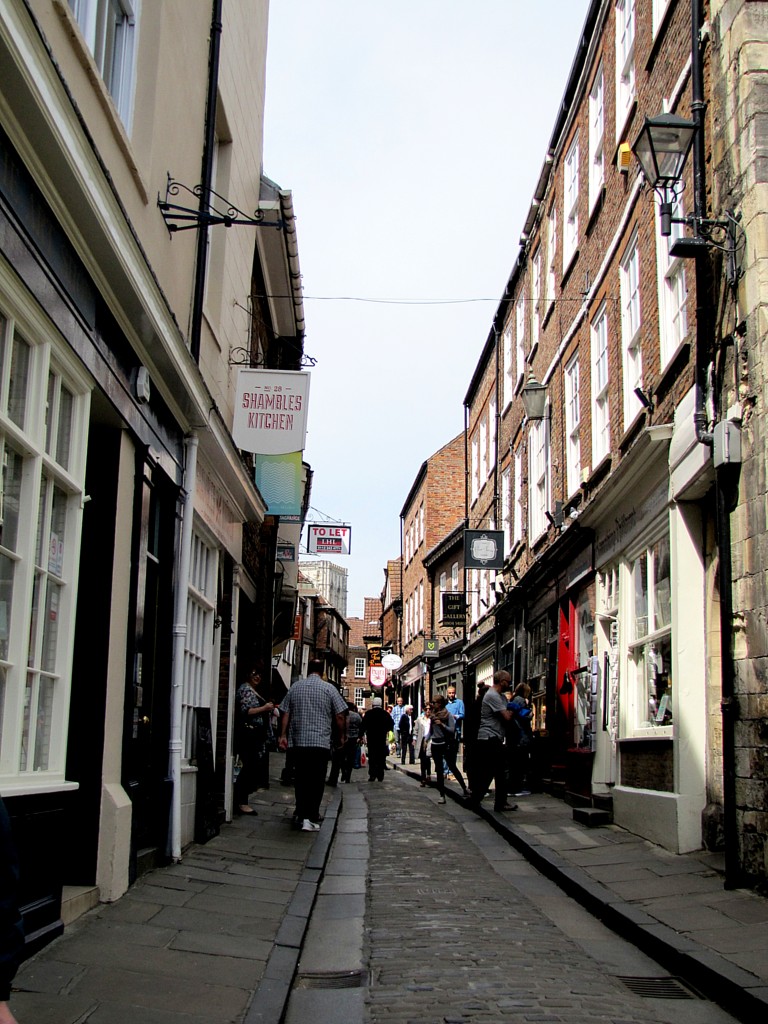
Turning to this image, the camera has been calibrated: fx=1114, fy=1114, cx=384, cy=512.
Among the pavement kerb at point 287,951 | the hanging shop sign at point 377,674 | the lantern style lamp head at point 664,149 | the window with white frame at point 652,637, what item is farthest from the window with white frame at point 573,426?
the hanging shop sign at point 377,674

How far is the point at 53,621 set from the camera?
20.6 ft

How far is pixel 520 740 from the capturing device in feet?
51.4

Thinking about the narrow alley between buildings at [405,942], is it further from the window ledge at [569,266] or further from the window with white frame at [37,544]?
the window ledge at [569,266]

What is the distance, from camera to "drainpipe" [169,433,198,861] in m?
8.66

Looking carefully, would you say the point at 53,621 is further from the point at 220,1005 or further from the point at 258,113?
the point at 258,113

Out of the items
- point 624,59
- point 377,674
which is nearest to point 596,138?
point 624,59

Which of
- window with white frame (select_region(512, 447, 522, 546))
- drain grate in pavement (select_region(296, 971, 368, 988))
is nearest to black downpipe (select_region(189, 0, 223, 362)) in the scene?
drain grate in pavement (select_region(296, 971, 368, 988))

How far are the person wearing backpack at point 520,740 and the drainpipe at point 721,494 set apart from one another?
6530 millimetres

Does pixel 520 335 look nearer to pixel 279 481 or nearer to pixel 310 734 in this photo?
pixel 279 481

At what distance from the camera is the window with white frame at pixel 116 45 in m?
6.96

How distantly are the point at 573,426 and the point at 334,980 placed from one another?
36.7 feet

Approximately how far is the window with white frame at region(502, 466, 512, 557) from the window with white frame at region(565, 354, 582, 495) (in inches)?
244

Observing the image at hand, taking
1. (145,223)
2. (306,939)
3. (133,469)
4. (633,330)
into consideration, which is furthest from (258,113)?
(306,939)

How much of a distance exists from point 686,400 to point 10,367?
605cm
